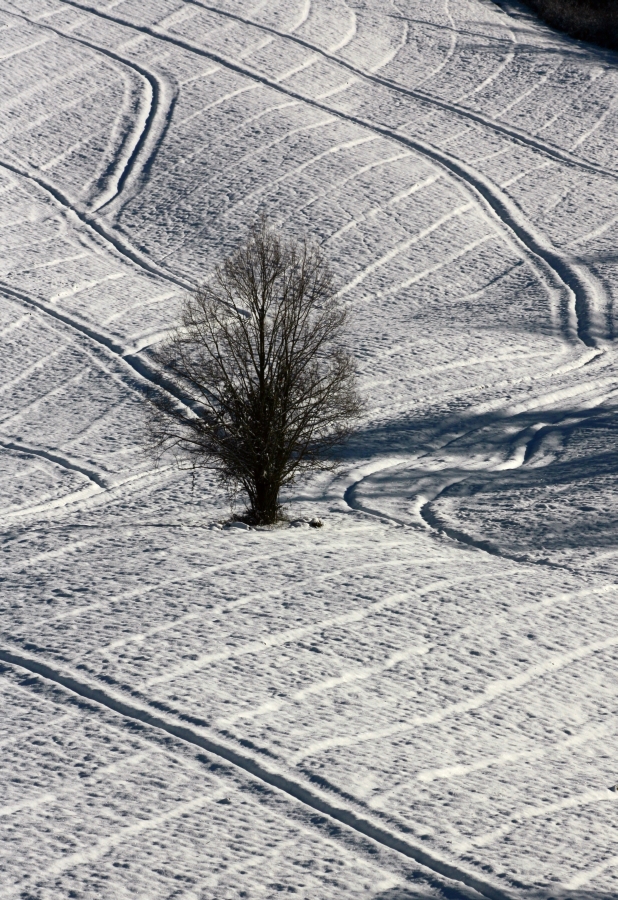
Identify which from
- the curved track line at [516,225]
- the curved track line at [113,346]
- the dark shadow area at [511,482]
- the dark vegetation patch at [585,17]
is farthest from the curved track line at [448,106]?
the curved track line at [113,346]

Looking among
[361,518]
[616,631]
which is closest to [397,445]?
[361,518]

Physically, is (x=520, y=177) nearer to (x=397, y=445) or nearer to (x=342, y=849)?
(x=397, y=445)

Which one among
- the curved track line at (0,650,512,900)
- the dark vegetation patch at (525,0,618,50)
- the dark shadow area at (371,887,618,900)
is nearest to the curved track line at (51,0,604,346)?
the dark vegetation patch at (525,0,618,50)

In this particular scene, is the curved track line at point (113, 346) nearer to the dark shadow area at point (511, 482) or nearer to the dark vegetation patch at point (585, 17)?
the dark shadow area at point (511, 482)

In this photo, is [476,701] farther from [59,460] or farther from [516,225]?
[516,225]

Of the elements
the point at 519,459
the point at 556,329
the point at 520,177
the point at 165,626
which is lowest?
the point at 165,626

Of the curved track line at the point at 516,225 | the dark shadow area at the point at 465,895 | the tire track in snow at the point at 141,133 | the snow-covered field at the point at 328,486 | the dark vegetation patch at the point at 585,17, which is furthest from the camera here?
the dark vegetation patch at the point at 585,17

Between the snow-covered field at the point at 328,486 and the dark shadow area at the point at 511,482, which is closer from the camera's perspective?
the snow-covered field at the point at 328,486

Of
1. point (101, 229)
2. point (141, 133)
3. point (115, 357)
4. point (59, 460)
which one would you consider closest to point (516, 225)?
point (101, 229)
